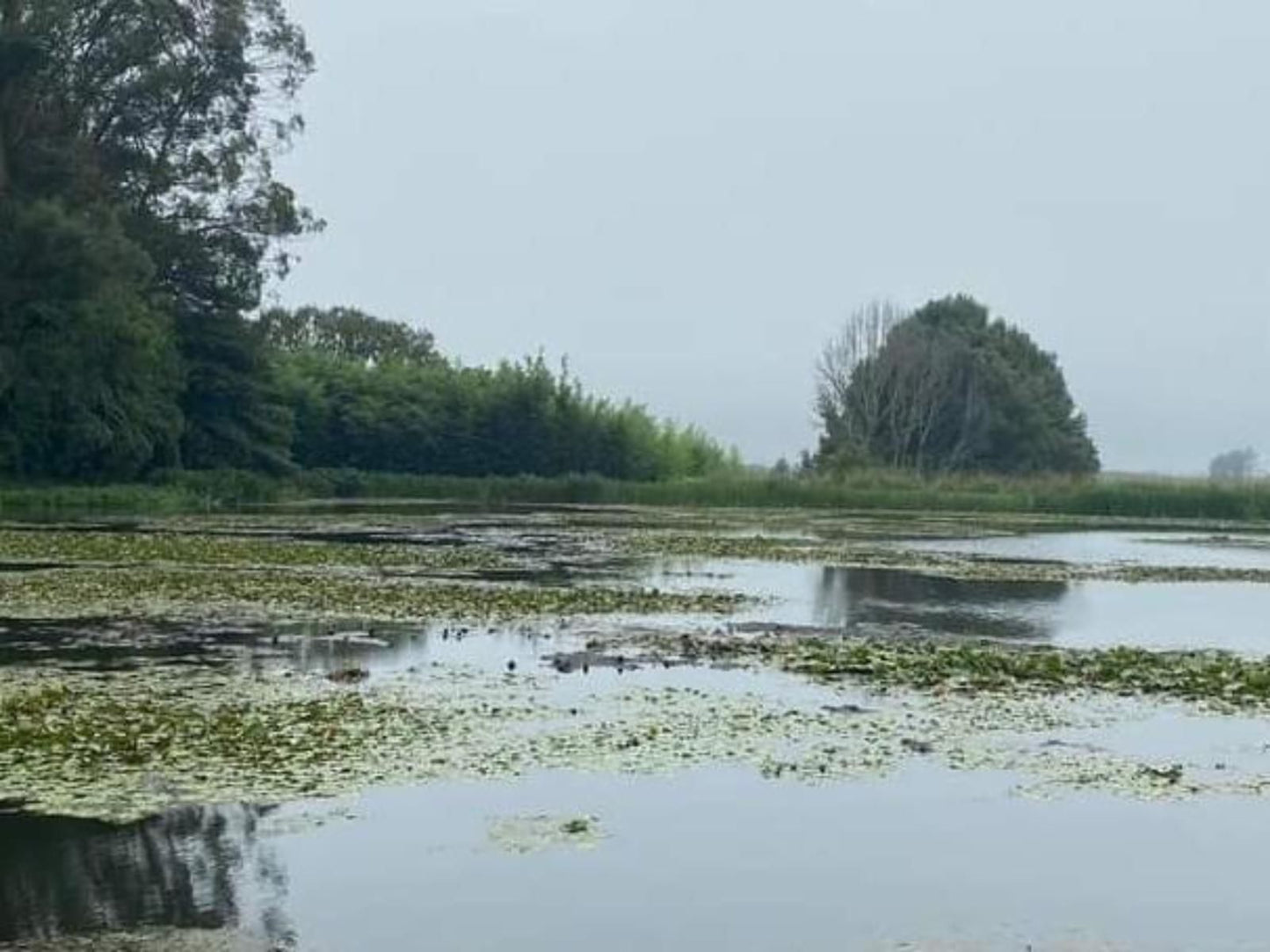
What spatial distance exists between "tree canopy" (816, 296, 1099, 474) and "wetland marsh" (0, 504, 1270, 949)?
62599 millimetres

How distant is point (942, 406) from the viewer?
82.6 metres

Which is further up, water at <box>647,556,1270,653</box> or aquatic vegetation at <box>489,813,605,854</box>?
water at <box>647,556,1270,653</box>

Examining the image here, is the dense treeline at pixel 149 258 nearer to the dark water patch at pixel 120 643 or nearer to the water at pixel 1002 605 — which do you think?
the water at pixel 1002 605

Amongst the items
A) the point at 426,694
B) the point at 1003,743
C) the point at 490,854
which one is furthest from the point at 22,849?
the point at 1003,743

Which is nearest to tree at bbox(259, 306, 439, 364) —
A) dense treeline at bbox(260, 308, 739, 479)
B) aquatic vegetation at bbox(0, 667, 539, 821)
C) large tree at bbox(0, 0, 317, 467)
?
dense treeline at bbox(260, 308, 739, 479)

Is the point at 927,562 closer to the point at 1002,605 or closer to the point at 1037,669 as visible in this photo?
the point at 1002,605

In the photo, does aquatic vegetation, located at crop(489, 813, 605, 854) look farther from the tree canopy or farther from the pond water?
the tree canopy

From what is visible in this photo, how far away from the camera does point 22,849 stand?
7.34 m

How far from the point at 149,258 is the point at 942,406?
4822 cm

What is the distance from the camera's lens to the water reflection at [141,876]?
21.2 feet

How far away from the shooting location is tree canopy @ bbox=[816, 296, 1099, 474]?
82.1m

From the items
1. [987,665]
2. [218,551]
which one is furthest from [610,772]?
[218,551]

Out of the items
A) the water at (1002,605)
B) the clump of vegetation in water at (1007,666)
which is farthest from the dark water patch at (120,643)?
the water at (1002,605)

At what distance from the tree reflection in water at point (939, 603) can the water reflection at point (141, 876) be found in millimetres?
11077
